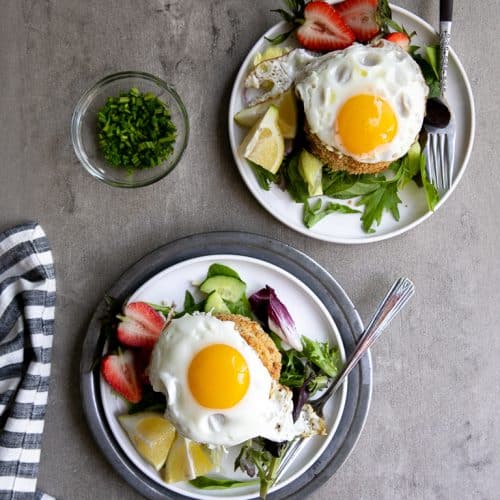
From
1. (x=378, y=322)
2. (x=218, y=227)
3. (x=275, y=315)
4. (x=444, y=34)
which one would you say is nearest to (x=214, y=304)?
(x=275, y=315)

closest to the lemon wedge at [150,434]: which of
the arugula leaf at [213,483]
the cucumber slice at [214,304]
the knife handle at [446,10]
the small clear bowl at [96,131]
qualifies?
the arugula leaf at [213,483]

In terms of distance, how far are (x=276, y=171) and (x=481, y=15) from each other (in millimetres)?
963

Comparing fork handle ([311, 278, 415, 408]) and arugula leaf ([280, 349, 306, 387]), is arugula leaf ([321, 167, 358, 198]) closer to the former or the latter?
fork handle ([311, 278, 415, 408])

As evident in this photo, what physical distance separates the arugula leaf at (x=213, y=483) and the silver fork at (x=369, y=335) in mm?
136

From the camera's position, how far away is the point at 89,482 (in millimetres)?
2277

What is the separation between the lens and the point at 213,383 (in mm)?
1826

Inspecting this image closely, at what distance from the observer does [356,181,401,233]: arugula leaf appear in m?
2.24

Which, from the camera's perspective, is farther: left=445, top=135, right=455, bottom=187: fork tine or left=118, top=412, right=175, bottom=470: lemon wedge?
left=445, top=135, right=455, bottom=187: fork tine

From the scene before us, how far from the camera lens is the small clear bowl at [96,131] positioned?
2.23 m

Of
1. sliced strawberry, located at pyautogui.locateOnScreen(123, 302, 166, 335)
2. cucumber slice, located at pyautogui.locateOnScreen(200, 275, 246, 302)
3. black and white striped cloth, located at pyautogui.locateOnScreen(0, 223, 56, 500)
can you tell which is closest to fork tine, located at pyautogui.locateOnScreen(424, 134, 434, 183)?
cucumber slice, located at pyautogui.locateOnScreen(200, 275, 246, 302)

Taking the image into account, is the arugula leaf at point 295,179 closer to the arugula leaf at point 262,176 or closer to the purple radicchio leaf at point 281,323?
the arugula leaf at point 262,176

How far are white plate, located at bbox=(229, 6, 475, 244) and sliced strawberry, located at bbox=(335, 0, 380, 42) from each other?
0.32ft

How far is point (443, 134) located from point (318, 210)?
49 centimetres

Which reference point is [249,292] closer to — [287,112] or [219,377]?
[219,377]
